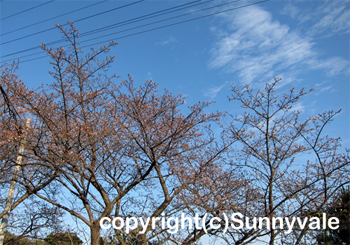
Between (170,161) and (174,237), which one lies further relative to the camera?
(170,161)

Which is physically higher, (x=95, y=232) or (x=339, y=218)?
(x=339, y=218)

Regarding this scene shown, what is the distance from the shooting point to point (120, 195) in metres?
8.45

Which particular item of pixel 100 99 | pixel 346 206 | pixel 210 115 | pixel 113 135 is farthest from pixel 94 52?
pixel 346 206

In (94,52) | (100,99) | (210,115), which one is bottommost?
(210,115)

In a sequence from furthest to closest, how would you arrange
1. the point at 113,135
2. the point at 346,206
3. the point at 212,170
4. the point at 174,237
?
the point at 113,135, the point at 212,170, the point at 174,237, the point at 346,206

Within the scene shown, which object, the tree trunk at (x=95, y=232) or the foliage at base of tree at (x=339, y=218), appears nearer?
the foliage at base of tree at (x=339, y=218)

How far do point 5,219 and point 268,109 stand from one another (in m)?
7.79

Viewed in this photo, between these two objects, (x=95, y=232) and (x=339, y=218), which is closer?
(x=339, y=218)

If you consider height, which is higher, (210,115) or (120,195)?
(210,115)

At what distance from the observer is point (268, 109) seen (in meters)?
6.99

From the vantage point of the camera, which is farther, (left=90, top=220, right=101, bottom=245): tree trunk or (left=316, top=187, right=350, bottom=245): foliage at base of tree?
(left=90, top=220, right=101, bottom=245): tree trunk

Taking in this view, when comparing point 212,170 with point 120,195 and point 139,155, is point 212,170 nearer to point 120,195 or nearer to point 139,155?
point 139,155

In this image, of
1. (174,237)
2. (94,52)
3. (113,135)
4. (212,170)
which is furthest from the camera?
(94,52)

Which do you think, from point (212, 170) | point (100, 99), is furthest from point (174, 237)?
point (100, 99)
